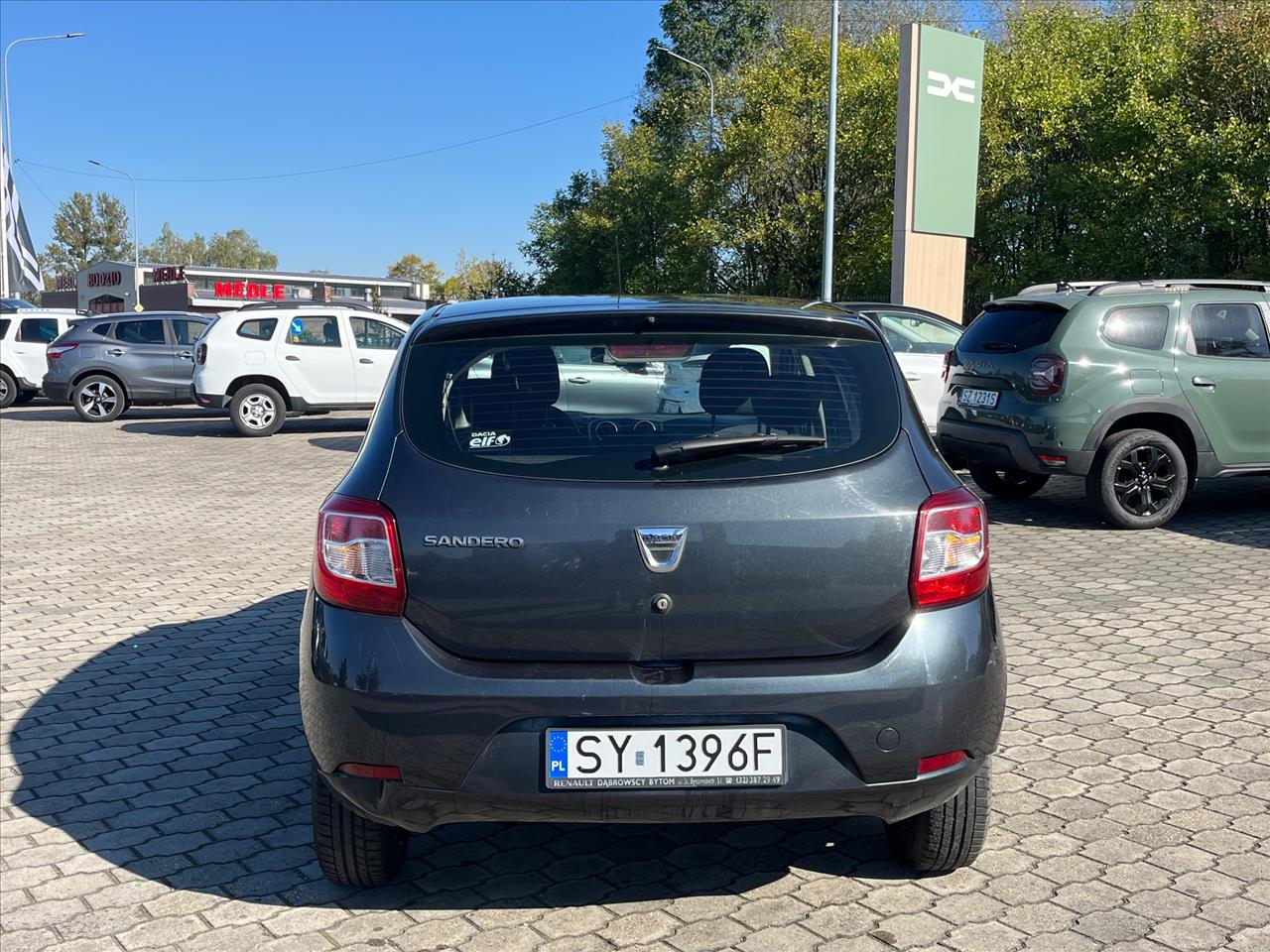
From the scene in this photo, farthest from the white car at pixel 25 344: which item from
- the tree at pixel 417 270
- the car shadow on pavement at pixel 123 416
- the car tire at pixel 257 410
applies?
the tree at pixel 417 270

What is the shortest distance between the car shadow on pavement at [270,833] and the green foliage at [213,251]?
513ft

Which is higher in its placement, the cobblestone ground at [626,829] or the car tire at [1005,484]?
the car tire at [1005,484]

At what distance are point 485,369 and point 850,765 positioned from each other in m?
1.34

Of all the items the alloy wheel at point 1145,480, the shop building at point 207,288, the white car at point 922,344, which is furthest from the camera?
the shop building at point 207,288

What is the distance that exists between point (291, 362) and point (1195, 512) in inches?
483

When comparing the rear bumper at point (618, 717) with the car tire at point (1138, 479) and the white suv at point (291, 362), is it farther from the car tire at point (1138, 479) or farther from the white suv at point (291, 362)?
the white suv at point (291, 362)

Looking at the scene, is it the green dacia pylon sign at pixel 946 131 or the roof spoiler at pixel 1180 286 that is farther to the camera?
the green dacia pylon sign at pixel 946 131

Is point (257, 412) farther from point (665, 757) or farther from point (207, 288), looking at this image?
point (207, 288)

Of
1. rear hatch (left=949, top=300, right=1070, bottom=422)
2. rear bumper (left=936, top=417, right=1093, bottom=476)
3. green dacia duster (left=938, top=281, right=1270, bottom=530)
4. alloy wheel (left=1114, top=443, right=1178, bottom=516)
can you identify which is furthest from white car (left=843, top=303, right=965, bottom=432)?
alloy wheel (left=1114, top=443, right=1178, bottom=516)

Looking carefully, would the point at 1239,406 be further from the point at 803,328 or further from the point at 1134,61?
the point at 1134,61

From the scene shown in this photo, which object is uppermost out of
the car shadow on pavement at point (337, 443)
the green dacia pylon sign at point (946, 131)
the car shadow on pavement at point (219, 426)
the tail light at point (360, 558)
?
the green dacia pylon sign at point (946, 131)

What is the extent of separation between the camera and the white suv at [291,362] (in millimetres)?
17734

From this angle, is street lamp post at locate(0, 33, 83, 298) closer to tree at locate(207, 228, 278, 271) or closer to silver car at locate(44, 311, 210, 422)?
silver car at locate(44, 311, 210, 422)

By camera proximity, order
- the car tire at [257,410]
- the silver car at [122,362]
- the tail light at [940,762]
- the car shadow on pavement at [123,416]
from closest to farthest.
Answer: the tail light at [940,762] < the car tire at [257,410] < the silver car at [122,362] < the car shadow on pavement at [123,416]
